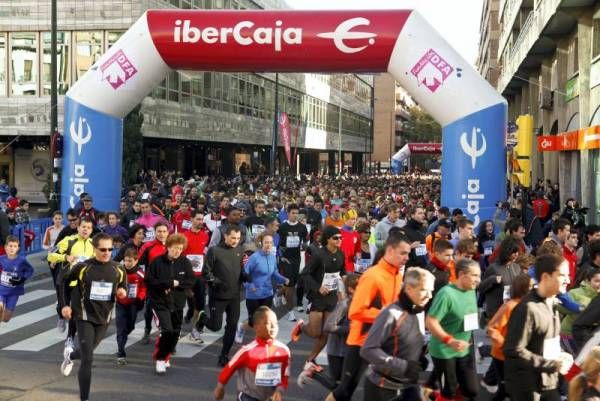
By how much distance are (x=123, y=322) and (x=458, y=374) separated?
4.35 m

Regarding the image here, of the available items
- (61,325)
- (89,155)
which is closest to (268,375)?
(61,325)

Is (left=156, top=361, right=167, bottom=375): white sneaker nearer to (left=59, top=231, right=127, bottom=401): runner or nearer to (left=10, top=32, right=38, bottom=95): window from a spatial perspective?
(left=59, top=231, right=127, bottom=401): runner

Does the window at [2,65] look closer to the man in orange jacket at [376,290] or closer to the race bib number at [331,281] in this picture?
the race bib number at [331,281]

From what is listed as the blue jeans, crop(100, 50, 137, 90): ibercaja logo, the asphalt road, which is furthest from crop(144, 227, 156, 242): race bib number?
crop(100, 50, 137, 90): ibercaja logo

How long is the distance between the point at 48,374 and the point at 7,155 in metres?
28.6

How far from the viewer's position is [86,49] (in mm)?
32156

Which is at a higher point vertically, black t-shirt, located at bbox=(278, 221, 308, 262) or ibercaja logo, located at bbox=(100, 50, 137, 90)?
ibercaja logo, located at bbox=(100, 50, 137, 90)

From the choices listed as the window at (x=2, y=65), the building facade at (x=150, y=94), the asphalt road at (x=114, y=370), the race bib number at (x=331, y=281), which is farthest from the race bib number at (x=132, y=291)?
the window at (x=2, y=65)

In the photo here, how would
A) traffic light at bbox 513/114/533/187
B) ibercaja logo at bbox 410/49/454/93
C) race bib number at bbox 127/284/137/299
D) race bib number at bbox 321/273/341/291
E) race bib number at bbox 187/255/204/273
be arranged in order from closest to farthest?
1. race bib number at bbox 321/273/341/291
2. race bib number at bbox 127/284/137/299
3. race bib number at bbox 187/255/204/273
4. ibercaja logo at bbox 410/49/454/93
5. traffic light at bbox 513/114/533/187

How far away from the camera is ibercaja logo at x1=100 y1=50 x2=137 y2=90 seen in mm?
15820

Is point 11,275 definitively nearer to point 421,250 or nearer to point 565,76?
point 421,250

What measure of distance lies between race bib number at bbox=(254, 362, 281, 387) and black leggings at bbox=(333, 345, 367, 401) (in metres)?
0.89

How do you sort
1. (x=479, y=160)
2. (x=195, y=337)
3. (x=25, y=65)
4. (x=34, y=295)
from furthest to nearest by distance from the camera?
(x=25, y=65), (x=479, y=160), (x=34, y=295), (x=195, y=337)

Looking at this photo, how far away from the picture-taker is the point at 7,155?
34.3 m
